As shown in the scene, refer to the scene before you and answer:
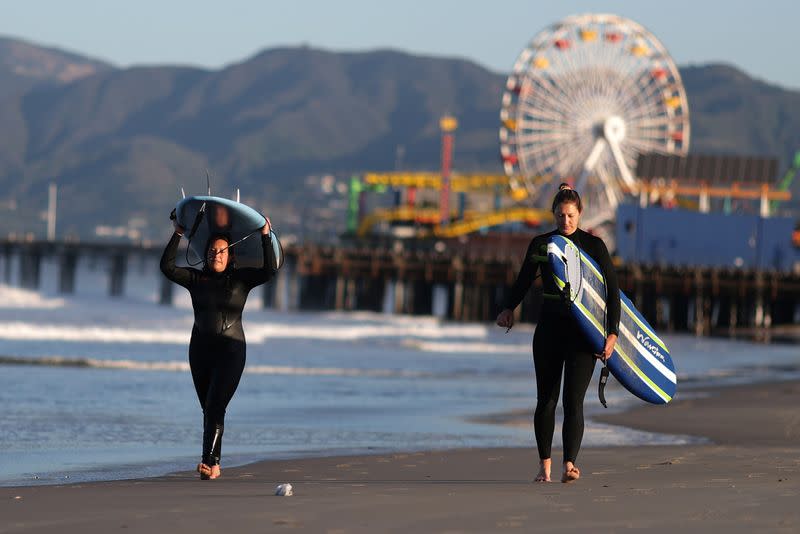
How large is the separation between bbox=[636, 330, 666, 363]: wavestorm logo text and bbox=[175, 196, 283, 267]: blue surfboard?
202 cm

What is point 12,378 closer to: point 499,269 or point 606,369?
point 606,369

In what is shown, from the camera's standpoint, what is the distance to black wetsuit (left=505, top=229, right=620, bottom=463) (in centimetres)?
829

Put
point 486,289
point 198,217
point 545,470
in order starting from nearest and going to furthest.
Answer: point 545,470 → point 198,217 → point 486,289

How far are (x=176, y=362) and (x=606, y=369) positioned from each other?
16.0 m

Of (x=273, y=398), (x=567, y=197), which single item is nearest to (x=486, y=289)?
(x=273, y=398)

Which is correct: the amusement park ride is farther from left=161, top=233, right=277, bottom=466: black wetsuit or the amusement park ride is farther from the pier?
left=161, top=233, right=277, bottom=466: black wetsuit

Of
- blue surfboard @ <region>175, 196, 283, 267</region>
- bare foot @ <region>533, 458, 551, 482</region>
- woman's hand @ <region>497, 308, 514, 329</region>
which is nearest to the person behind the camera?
bare foot @ <region>533, 458, 551, 482</region>

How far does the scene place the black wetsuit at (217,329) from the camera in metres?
8.73

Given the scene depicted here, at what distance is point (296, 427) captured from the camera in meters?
13.3

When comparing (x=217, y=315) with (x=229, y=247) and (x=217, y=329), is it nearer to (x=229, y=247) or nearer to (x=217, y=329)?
(x=217, y=329)

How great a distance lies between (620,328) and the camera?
875 cm

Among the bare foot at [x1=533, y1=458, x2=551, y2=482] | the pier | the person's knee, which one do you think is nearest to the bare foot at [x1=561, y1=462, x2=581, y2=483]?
the bare foot at [x1=533, y1=458, x2=551, y2=482]

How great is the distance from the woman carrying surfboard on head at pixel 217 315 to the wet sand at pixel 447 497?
342 millimetres

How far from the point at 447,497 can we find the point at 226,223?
217cm
